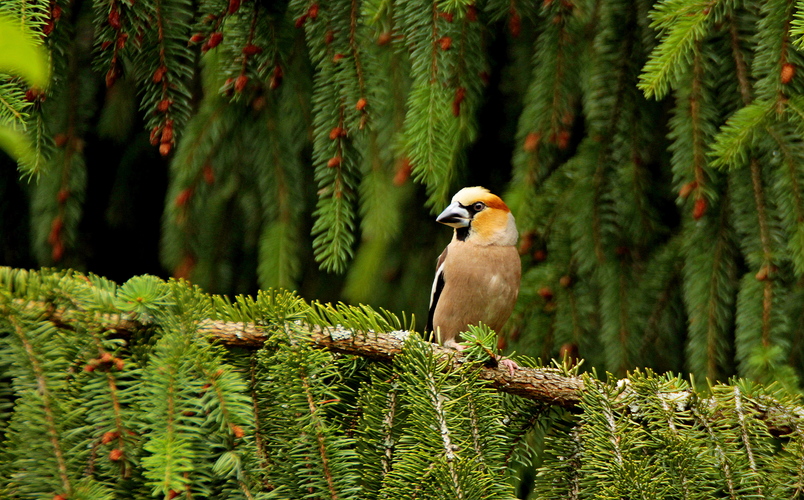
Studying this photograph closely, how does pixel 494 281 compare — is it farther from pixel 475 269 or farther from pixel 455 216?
pixel 455 216

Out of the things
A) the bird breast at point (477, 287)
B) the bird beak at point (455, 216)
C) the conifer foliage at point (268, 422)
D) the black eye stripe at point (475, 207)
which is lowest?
the conifer foliage at point (268, 422)

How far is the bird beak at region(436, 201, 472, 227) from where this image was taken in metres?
3.39

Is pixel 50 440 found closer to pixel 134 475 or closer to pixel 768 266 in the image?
pixel 134 475

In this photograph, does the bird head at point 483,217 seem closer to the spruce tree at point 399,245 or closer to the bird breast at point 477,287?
the bird breast at point 477,287

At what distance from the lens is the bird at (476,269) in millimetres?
3188

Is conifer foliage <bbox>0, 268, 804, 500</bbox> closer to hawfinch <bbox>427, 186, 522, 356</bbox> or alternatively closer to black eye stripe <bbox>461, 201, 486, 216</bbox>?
hawfinch <bbox>427, 186, 522, 356</bbox>

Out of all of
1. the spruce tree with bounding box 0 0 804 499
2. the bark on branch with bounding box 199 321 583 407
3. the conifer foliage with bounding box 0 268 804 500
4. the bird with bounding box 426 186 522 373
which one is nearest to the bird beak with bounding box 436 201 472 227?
the bird with bounding box 426 186 522 373

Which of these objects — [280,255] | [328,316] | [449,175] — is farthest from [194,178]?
[328,316]

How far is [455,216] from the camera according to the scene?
3.43 metres

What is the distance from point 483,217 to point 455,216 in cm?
15

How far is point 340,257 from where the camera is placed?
2.60 m

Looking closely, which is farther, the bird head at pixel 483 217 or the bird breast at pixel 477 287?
the bird head at pixel 483 217

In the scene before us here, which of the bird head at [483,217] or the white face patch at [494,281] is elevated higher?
the bird head at [483,217]

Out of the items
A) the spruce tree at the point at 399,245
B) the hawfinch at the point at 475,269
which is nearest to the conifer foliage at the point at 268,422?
the spruce tree at the point at 399,245
